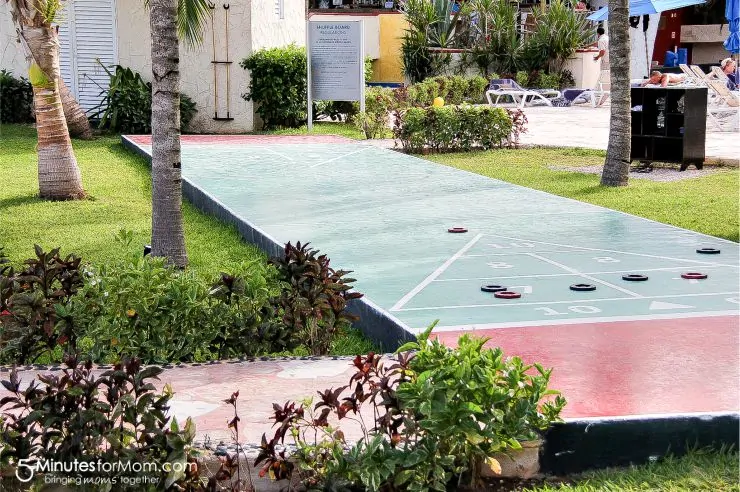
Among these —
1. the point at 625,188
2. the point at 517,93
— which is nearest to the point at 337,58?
the point at 517,93

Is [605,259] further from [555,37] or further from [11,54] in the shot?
[555,37]

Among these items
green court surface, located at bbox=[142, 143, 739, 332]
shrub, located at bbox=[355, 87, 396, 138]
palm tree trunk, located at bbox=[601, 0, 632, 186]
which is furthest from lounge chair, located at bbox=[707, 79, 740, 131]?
palm tree trunk, located at bbox=[601, 0, 632, 186]

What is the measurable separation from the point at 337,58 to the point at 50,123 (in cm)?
987

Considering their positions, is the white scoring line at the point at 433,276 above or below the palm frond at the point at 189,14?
below

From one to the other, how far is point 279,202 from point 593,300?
560cm

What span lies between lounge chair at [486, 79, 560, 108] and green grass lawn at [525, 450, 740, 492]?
73.8ft

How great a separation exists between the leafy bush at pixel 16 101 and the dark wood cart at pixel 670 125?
11.9m

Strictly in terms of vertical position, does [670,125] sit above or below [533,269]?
above

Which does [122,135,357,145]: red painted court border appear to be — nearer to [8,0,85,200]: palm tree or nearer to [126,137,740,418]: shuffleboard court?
[126,137,740,418]: shuffleboard court

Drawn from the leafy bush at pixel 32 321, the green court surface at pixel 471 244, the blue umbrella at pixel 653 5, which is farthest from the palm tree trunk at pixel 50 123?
the blue umbrella at pixel 653 5

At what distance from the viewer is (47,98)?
40.8ft

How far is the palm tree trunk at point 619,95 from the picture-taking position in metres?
13.1

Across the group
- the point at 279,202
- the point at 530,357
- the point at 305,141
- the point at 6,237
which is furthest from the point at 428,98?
the point at 530,357

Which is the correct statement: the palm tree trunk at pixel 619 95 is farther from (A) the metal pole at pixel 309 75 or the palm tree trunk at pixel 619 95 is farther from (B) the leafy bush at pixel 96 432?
(B) the leafy bush at pixel 96 432
